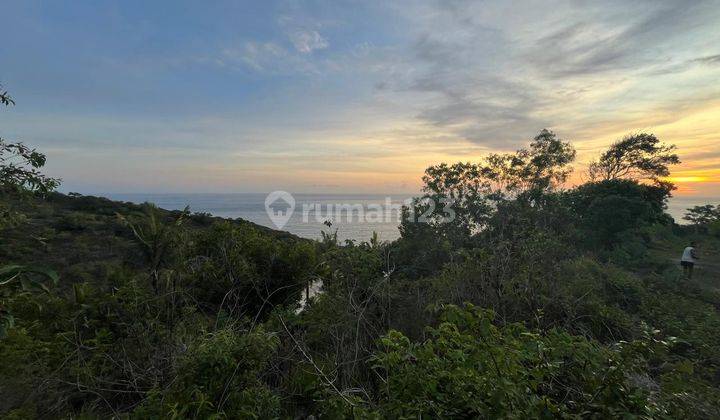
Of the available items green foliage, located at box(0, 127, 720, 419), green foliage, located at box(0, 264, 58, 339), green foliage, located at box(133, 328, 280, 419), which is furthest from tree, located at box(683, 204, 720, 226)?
green foliage, located at box(0, 264, 58, 339)

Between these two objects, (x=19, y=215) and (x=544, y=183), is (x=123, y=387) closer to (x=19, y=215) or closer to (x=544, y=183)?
(x=19, y=215)

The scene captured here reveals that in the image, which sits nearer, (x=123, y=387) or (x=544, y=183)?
(x=123, y=387)

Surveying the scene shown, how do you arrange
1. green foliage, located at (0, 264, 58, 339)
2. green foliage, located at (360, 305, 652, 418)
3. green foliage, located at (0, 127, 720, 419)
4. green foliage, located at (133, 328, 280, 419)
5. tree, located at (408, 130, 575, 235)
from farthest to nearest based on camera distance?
tree, located at (408, 130, 575, 235)
green foliage, located at (133, 328, 280, 419)
green foliage, located at (0, 127, 720, 419)
green foliage, located at (360, 305, 652, 418)
green foliage, located at (0, 264, 58, 339)

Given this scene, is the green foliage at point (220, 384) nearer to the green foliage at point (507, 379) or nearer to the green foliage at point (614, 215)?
the green foliage at point (507, 379)

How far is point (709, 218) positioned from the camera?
824 inches

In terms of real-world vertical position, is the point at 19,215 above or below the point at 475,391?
A: above

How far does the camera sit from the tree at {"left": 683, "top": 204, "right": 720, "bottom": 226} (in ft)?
66.7

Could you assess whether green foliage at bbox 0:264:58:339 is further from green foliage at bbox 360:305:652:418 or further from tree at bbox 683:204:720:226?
tree at bbox 683:204:720:226

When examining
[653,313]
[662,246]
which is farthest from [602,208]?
[653,313]

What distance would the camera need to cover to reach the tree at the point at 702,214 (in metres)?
20.3

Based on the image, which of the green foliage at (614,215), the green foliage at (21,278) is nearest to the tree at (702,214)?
the green foliage at (614,215)

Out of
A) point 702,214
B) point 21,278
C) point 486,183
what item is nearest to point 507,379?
point 21,278

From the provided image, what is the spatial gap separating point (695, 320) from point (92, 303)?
1027cm

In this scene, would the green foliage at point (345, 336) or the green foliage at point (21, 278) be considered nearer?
the green foliage at point (21, 278)
